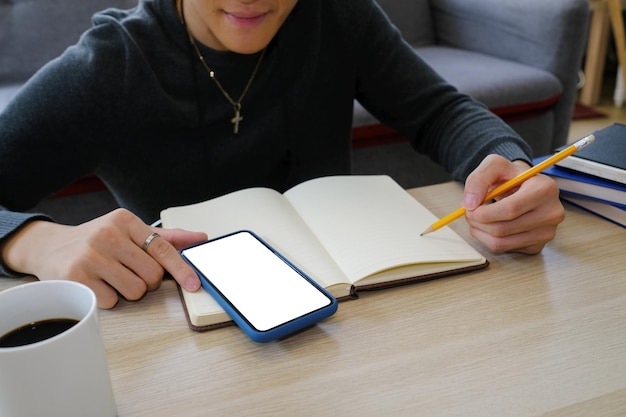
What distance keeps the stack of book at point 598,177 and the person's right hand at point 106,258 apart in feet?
1.68

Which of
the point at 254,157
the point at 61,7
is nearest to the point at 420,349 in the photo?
the point at 254,157

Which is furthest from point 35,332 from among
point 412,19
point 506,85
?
point 412,19

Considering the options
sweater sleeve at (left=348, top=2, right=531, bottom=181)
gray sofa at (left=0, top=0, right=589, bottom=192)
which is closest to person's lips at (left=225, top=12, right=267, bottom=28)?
sweater sleeve at (left=348, top=2, right=531, bottom=181)

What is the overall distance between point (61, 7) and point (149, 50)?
1198 millimetres

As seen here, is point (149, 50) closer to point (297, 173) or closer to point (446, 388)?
point (297, 173)

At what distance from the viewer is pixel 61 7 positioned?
1.93m

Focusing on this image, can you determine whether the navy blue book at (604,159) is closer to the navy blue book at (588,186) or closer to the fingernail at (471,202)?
the navy blue book at (588,186)

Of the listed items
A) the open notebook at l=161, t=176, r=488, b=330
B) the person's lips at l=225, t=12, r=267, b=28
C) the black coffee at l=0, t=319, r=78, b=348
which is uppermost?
the person's lips at l=225, t=12, r=267, b=28

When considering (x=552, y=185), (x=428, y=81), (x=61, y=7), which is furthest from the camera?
(x=61, y=7)

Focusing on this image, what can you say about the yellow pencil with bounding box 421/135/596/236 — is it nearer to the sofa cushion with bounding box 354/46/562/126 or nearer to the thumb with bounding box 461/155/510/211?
the thumb with bounding box 461/155/510/211

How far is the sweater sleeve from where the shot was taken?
98 centimetres

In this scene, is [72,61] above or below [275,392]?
above

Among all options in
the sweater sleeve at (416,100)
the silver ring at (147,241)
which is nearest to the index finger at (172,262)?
the silver ring at (147,241)

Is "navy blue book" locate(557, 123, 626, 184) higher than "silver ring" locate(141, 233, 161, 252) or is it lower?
lower
